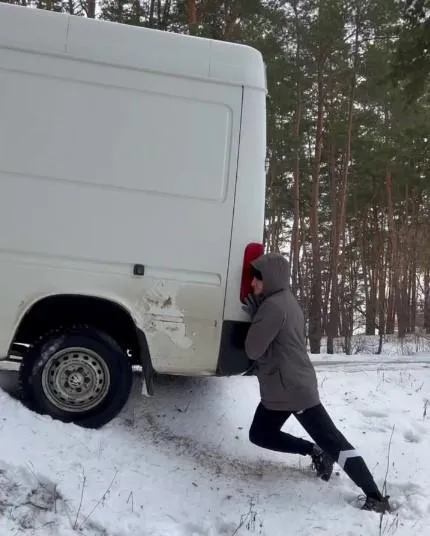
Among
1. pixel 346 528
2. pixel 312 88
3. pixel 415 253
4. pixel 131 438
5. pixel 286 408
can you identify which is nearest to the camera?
pixel 346 528

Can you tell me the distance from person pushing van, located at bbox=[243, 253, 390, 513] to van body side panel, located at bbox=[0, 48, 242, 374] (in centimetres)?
29

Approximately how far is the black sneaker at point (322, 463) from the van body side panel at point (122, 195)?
95 centimetres

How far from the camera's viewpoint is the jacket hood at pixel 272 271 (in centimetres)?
412

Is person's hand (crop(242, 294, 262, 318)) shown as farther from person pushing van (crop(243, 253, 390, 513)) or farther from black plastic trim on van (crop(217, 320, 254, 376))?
black plastic trim on van (crop(217, 320, 254, 376))

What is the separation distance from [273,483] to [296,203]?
20.2 meters

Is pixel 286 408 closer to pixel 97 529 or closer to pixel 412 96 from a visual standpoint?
pixel 97 529

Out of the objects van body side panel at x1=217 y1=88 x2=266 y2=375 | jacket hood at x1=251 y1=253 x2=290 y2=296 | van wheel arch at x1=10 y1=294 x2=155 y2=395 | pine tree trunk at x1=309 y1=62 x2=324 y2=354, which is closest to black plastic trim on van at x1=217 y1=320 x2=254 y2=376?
van body side panel at x1=217 y1=88 x2=266 y2=375

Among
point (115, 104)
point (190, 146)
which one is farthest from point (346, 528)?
point (115, 104)

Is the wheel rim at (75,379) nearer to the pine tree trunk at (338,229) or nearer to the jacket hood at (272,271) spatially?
the jacket hood at (272,271)

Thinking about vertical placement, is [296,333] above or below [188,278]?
below

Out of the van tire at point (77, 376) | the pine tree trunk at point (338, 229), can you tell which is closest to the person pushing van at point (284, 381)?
the van tire at point (77, 376)

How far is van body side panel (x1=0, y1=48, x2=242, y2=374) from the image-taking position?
13.8 ft

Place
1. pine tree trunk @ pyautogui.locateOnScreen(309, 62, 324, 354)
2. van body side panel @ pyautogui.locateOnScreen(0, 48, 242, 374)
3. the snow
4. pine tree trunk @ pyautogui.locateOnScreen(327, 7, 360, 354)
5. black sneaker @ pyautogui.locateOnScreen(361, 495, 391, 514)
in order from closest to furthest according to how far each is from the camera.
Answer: the snow, black sneaker @ pyautogui.locateOnScreen(361, 495, 391, 514), van body side panel @ pyautogui.locateOnScreen(0, 48, 242, 374), pine tree trunk @ pyautogui.locateOnScreen(309, 62, 324, 354), pine tree trunk @ pyautogui.locateOnScreen(327, 7, 360, 354)

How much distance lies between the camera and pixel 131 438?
4.40 metres
